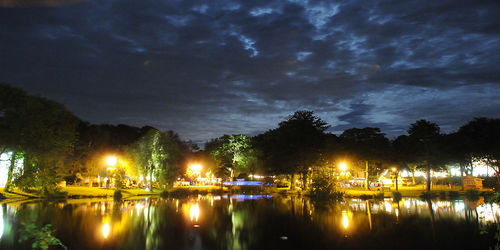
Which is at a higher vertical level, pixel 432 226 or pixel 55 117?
pixel 55 117

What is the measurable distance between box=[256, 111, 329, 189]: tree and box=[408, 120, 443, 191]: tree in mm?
13190

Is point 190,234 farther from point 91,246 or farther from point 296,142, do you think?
point 296,142

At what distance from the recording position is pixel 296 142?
4325 cm

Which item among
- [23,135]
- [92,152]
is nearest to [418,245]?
[23,135]

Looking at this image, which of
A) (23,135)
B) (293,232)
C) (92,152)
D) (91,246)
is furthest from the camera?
(92,152)

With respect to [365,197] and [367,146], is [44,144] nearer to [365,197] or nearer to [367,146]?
[365,197]

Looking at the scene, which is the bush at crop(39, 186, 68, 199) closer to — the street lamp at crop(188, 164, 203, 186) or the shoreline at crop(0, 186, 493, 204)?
the shoreline at crop(0, 186, 493, 204)

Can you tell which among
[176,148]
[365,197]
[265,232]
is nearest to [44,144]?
[176,148]

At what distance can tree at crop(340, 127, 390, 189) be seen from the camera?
4206cm

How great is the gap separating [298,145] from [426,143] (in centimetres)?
1768

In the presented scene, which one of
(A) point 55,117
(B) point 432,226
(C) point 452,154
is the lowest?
(B) point 432,226

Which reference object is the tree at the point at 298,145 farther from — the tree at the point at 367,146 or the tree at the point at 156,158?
the tree at the point at 156,158

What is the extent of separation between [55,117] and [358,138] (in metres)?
37.5

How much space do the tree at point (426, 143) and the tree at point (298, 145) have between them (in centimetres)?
1319
